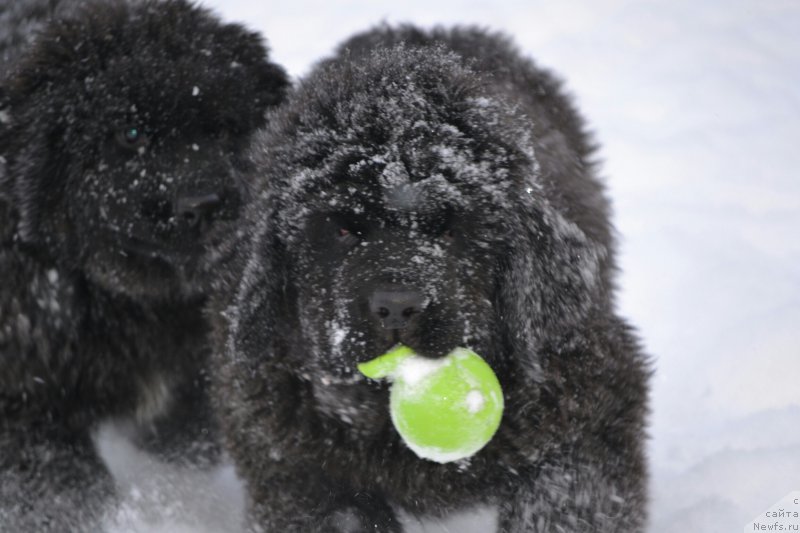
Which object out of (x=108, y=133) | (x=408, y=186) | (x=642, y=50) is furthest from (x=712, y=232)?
(x=108, y=133)

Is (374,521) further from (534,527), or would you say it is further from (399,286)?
(399,286)

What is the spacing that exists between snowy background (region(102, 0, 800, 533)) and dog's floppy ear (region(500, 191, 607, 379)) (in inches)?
24.1

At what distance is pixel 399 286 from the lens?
2.51m

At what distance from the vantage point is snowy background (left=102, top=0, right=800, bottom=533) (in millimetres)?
3350

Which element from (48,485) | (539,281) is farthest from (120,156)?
(539,281)

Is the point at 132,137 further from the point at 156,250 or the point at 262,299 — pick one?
the point at 262,299

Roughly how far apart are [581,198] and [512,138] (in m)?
0.39

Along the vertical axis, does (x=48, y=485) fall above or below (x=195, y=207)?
below

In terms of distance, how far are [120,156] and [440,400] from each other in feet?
4.76

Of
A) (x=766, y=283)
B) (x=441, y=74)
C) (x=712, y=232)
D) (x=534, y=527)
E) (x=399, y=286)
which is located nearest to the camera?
(x=399, y=286)

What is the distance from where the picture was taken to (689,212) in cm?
479

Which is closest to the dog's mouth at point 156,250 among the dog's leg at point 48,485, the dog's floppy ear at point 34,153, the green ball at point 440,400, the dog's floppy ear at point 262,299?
the dog's floppy ear at point 34,153

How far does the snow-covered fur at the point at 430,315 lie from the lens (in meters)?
2.68

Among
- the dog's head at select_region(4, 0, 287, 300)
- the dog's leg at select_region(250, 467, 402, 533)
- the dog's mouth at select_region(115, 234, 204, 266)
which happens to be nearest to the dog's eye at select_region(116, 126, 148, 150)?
the dog's head at select_region(4, 0, 287, 300)
